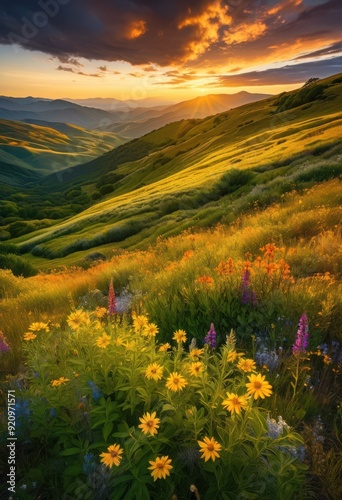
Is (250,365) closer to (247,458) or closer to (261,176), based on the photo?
(247,458)

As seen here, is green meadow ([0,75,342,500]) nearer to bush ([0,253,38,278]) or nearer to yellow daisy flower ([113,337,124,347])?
yellow daisy flower ([113,337,124,347])

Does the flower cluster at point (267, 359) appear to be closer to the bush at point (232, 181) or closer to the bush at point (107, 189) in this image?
the bush at point (232, 181)

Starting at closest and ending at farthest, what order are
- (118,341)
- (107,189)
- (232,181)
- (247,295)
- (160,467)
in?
(160,467) → (118,341) → (247,295) → (232,181) → (107,189)

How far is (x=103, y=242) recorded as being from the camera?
110 feet

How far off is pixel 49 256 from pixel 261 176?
25.4 metres

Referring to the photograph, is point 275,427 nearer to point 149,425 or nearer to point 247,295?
point 149,425

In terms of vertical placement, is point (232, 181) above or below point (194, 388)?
below

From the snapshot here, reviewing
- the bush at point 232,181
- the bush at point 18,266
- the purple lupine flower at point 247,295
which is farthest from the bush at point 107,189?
the purple lupine flower at point 247,295

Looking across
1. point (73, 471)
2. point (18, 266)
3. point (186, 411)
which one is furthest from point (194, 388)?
point (18, 266)

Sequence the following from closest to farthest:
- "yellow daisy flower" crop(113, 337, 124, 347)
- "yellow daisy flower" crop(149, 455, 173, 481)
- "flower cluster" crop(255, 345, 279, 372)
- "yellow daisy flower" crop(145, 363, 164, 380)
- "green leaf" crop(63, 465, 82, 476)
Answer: "yellow daisy flower" crop(149, 455, 173, 481)
"green leaf" crop(63, 465, 82, 476)
"yellow daisy flower" crop(145, 363, 164, 380)
"yellow daisy flower" crop(113, 337, 124, 347)
"flower cluster" crop(255, 345, 279, 372)

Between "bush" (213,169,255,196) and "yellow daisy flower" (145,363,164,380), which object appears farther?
"bush" (213,169,255,196)

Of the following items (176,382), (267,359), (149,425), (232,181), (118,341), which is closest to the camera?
(149,425)

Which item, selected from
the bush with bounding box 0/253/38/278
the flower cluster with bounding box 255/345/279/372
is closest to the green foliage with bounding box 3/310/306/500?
the flower cluster with bounding box 255/345/279/372

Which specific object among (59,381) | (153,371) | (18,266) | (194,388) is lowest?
(18,266)
